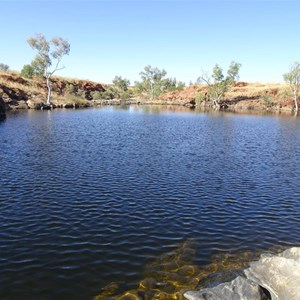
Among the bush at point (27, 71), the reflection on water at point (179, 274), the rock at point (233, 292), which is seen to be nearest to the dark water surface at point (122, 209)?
the reflection on water at point (179, 274)

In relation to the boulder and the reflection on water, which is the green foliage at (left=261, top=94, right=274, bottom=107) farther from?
the reflection on water

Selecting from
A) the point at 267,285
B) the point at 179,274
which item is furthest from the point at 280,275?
the point at 179,274

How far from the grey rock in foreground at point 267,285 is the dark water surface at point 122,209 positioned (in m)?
3.69

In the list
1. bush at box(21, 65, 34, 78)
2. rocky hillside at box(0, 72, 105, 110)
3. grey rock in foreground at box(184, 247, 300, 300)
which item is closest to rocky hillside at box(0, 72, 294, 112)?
rocky hillside at box(0, 72, 105, 110)

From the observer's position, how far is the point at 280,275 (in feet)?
39.7

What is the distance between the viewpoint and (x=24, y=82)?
150m

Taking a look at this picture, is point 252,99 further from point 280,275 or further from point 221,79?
point 280,275

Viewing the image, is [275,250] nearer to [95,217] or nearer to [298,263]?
[298,263]

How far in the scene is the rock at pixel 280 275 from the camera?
11469mm

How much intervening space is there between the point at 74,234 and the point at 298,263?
41.1ft

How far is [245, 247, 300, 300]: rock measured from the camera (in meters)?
11.5

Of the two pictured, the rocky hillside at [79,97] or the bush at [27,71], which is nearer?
the rocky hillside at [79,97]

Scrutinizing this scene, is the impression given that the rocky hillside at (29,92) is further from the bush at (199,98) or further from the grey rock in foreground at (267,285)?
the grey rock in foreground at (267,285)

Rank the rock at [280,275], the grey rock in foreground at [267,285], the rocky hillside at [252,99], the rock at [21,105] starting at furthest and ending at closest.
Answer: the rocky hillside at [252,99], the rock at [21,105], the grey rock in foreground at [267,285], the rock at [280,275]
